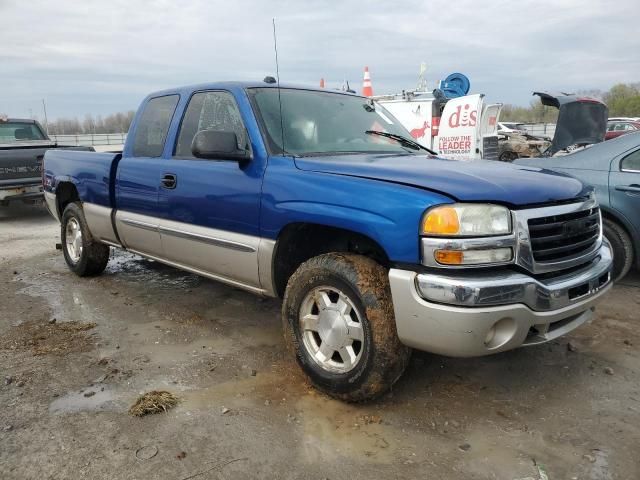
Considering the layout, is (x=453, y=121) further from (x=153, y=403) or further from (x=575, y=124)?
(x=153, y=403)

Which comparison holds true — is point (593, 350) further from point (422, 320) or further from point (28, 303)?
point (28, 303)

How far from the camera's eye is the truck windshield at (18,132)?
1045cm

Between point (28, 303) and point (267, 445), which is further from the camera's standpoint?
point (28, 303)

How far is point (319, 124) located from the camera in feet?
12.4

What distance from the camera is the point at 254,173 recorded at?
11.2ft

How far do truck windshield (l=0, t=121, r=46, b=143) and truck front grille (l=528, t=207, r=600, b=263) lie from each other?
10583 mm

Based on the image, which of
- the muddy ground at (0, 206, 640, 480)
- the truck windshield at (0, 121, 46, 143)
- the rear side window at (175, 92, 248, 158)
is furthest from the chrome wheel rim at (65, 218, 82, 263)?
the truck windshield at (0, 121, 46, 143)

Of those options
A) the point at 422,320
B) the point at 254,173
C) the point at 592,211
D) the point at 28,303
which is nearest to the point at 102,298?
the point at 28,303

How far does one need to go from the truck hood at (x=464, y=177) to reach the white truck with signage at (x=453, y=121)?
6895mm

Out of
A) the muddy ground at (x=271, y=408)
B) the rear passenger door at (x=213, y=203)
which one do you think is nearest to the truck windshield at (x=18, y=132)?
the muddy ground at (x=271, y=408)

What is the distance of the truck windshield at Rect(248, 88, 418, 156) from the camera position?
3.55m

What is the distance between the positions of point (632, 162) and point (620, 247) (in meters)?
0.80

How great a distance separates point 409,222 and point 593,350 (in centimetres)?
207

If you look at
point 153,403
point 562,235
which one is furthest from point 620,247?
point 153,403
